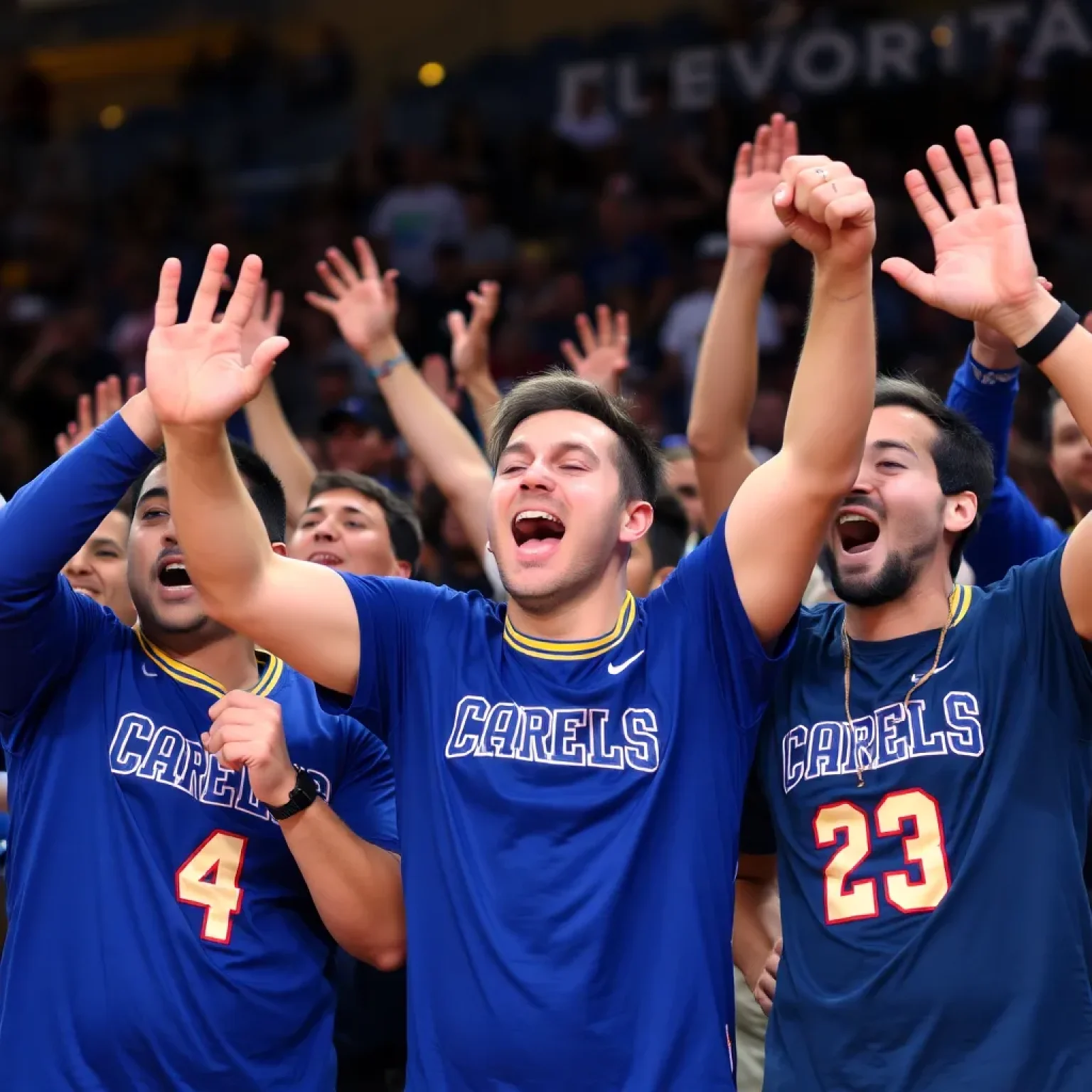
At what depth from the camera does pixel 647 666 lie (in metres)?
2.96

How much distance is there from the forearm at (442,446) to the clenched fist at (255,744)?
1510 mm

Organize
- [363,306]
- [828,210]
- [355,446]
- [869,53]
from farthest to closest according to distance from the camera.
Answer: [869,53], [355,446], [363,306], [828,210]

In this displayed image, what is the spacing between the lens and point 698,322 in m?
9.26

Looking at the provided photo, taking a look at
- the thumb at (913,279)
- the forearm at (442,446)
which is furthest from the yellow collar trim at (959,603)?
the forearm at (442,446)

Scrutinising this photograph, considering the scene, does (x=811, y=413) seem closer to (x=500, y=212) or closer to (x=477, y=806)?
(x=477, y=806)

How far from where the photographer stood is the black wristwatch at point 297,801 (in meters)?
2.97

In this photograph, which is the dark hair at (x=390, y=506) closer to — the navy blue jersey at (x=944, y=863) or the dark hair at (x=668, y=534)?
the dark hair at (x=668, y=534)

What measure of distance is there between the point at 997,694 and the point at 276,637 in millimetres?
1241

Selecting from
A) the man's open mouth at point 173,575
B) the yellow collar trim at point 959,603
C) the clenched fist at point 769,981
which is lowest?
the clenched fist at point 769,981

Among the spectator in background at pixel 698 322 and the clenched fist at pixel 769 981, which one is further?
the spectator in background at pixel 698 322

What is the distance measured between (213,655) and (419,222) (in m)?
8.39

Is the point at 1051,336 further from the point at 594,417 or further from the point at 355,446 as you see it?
the point at 355,446

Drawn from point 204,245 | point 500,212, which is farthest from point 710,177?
point 204,245

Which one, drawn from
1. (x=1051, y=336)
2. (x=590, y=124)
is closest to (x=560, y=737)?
(x=1051, y=336)
